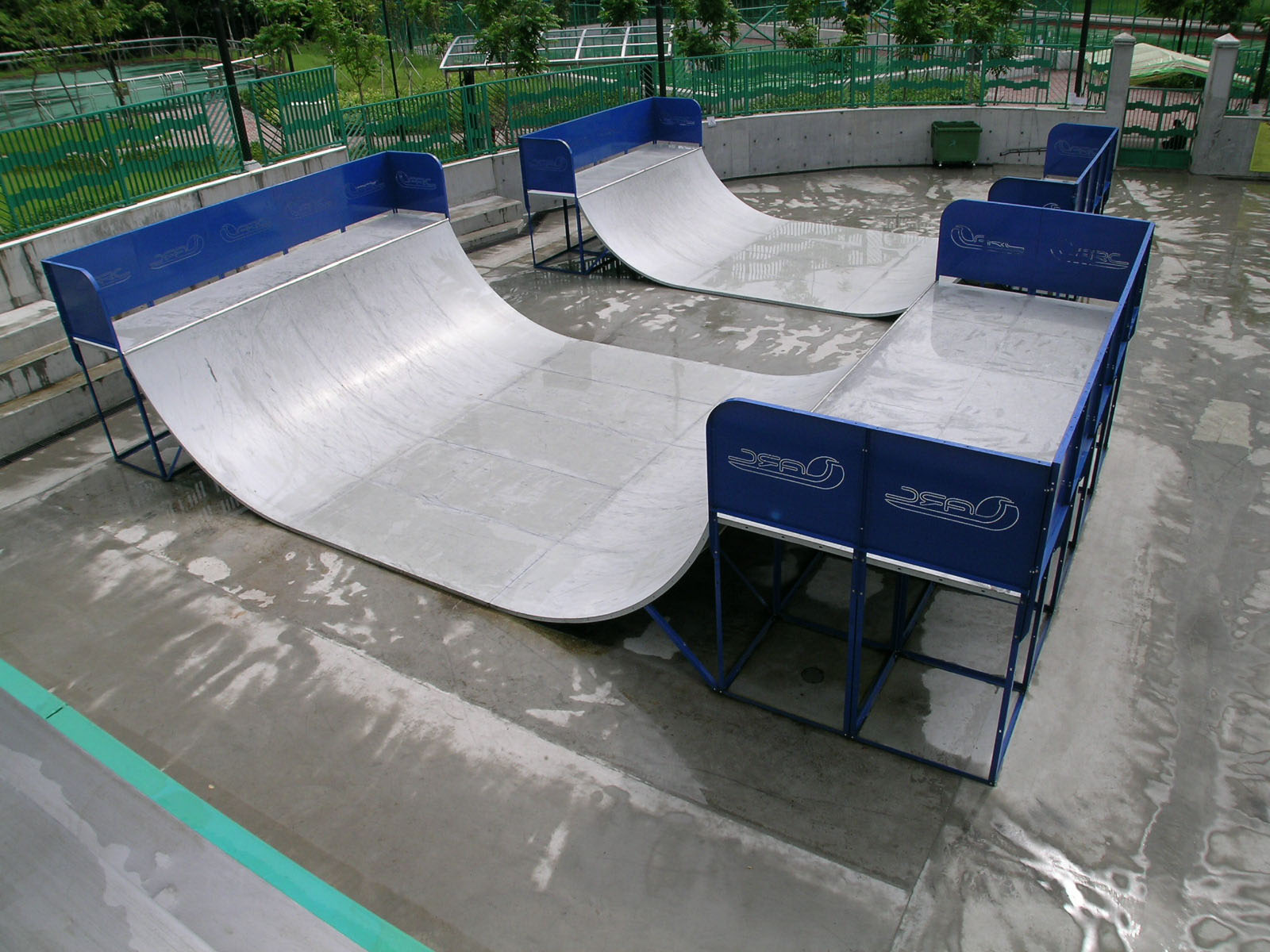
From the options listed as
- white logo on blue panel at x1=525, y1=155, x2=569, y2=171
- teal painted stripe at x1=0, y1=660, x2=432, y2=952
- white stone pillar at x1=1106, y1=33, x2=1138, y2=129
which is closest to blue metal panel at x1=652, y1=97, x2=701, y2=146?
white logo on blue panel at x1=525, y1=155, x2=569, y2=171

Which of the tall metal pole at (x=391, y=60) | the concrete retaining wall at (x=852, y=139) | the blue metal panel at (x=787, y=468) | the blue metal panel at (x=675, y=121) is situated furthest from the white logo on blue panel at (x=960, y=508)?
the tall metal pole at (x=391, y=60)

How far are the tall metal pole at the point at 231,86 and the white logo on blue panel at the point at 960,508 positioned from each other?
13.0 metres

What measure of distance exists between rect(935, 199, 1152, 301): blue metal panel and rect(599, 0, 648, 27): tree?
60.9ft

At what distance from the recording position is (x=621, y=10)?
2520cm

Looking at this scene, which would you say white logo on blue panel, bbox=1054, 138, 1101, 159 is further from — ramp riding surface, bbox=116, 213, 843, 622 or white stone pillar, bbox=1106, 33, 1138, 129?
ramp riding surface, bbox=116, 213, 843, 622

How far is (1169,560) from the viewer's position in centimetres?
788

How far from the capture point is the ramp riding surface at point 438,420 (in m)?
8.13

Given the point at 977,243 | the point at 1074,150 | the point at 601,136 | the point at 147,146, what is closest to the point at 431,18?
the point at 601,136

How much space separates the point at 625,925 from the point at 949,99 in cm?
2001

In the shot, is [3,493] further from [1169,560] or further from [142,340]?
[1169,560]

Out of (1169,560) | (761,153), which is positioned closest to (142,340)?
(1169,560)

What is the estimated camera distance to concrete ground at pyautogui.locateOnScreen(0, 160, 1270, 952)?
5219 millimetres

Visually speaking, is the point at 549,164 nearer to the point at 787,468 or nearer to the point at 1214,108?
the point at 787,468

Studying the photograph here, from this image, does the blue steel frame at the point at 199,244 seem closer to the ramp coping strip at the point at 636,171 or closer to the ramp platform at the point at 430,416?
the ramp platform at the point at 430,416
